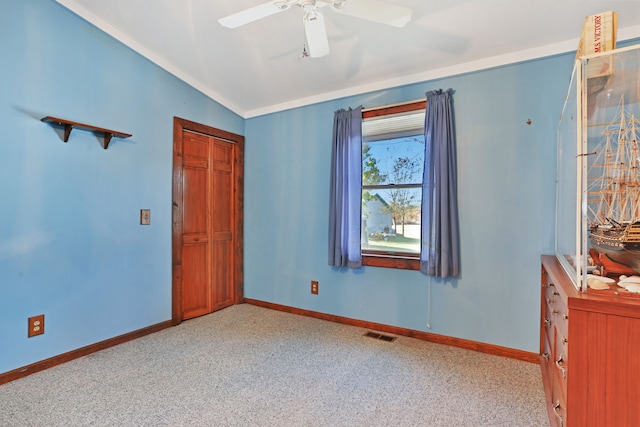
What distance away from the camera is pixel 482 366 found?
233 centimetres

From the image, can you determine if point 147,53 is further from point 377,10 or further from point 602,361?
point 602,361

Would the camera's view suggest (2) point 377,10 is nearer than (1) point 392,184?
Yes

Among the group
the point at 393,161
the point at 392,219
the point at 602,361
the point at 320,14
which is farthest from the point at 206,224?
the point at 602,361

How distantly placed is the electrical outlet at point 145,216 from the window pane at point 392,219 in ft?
6.96

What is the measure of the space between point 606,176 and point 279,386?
2.22 metres

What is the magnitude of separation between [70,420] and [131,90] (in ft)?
8.40

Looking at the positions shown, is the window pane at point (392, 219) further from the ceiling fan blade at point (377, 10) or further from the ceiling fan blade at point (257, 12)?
the ceiling fan blade at point (257, 12)

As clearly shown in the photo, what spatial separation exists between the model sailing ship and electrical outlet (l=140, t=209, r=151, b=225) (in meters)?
3.26

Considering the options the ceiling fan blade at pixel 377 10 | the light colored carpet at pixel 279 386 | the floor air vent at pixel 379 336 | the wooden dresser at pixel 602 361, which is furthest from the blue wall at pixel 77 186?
the wooden dresser at pixel 602 361

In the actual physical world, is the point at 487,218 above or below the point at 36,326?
above

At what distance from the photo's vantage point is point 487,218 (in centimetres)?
256

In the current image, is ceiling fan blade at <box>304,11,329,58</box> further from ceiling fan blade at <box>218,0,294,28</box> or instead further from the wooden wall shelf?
the wooden wall shelf

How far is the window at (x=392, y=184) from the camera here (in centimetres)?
297

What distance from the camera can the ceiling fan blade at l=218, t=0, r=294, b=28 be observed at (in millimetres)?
1643
